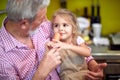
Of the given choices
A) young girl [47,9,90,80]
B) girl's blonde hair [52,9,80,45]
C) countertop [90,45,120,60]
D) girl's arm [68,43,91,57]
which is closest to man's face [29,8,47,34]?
young girl [47,9,90,80]

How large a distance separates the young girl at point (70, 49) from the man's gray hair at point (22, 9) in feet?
0.93

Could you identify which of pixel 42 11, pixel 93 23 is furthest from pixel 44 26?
pixel 93 23

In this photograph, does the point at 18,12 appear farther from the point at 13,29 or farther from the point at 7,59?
the point at 7,59

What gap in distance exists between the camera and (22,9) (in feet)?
5.01

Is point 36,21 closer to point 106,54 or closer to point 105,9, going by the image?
point 106,54

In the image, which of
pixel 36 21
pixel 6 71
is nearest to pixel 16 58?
pixel 6 71

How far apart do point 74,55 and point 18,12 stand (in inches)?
23.4

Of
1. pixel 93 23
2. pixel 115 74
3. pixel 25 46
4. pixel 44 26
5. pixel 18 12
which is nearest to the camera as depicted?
pixel 18 12

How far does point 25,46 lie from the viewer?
165 centimetres

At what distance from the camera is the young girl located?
6.18ft

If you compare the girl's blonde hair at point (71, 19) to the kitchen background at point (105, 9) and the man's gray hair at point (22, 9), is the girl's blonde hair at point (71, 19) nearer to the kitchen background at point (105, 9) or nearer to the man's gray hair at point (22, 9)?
the man's gray hair at point (22, 9)

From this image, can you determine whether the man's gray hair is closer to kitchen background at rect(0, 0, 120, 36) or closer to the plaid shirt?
the plaid shirt

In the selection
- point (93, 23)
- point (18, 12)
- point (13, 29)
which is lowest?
point (93, 23)

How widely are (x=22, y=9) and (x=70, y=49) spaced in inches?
Result: 19.8
